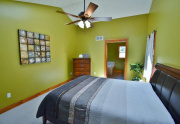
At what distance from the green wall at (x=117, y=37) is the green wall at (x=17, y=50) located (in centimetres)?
122

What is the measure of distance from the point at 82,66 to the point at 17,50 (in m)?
2.48

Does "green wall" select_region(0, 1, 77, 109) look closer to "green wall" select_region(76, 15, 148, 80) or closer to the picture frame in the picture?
the picture frame

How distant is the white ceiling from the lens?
3027 mm

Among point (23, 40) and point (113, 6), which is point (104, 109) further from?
point (113, 6)

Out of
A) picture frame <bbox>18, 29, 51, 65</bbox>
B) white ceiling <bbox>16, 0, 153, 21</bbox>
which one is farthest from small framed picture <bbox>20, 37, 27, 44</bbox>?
white ceiling <bbox>16, 0, 153, 21</bbox>

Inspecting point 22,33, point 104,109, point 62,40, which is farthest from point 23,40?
point 104,109

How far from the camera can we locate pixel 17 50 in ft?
7.70

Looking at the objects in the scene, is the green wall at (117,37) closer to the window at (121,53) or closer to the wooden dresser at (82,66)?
the wooden dresser at (82,66)

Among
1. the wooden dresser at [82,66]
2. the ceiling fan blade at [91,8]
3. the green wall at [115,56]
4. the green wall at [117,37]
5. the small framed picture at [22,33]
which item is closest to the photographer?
the ceiling fan blade at [91,8]

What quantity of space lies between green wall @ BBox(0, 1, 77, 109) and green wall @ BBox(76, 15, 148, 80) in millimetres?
1217

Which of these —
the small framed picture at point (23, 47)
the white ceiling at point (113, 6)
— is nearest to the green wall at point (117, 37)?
the white ceiling at point (113, 6)

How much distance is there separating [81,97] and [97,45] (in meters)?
3.47

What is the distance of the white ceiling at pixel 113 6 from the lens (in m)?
3.03

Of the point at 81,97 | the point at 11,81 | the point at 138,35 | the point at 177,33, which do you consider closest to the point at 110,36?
the point at 138,35
